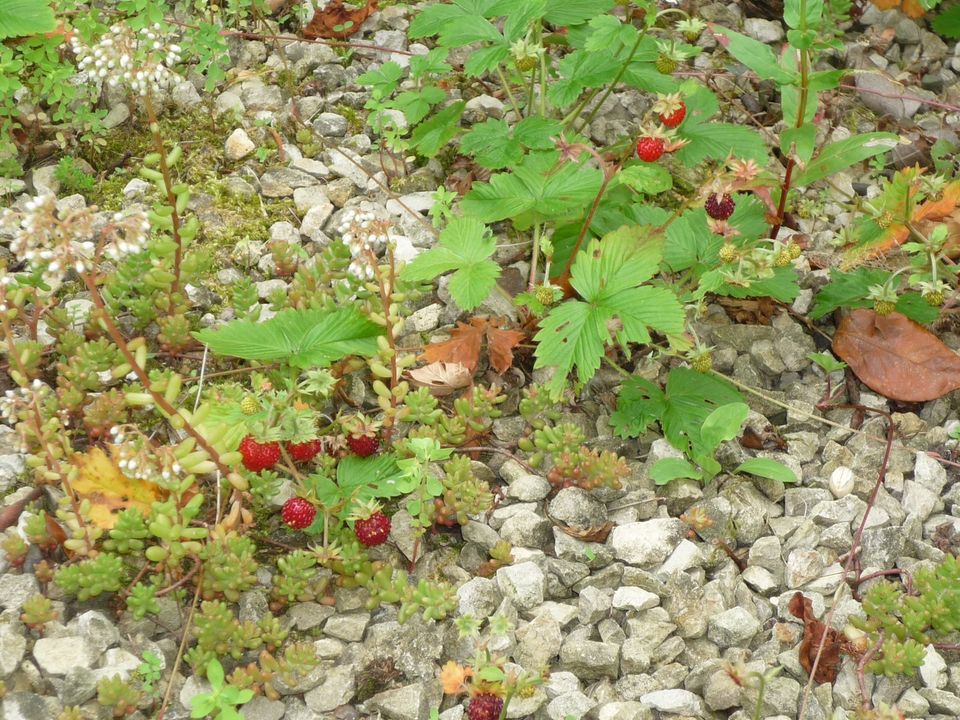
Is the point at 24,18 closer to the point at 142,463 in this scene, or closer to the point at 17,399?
the point at 17,399

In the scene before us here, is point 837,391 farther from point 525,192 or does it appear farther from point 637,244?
point 525,192

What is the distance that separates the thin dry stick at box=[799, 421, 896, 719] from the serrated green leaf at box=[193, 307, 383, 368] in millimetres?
1444

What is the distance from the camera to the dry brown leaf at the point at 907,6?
4340mm

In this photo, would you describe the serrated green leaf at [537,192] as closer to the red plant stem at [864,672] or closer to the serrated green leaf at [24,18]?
the serrated green leaf at [24,18]

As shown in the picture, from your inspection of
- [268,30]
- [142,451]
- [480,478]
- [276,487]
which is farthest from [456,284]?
[268,30]

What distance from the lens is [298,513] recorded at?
2.65m

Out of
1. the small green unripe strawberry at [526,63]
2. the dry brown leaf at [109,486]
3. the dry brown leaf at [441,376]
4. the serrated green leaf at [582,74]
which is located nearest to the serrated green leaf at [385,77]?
the small green unripe strawberry at [526,63]

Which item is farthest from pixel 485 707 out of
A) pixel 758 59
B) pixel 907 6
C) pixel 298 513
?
pixel 907 6

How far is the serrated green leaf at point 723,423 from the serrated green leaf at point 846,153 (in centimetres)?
95

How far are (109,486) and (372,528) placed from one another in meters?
0.74

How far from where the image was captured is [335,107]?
3998mm

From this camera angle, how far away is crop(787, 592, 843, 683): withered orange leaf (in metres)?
2.54

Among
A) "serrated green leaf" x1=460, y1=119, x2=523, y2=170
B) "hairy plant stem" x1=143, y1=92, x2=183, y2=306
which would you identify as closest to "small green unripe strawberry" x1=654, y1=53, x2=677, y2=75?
"serrated green leaf" x1=460, y1=119, x2=523, y2=170

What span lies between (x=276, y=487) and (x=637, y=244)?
1260 mm
